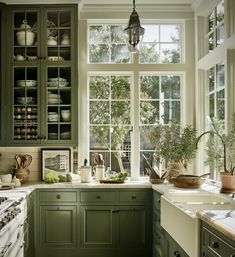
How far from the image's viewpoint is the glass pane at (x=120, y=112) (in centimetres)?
455

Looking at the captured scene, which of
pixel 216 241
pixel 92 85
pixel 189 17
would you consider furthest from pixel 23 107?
pixel 216 241

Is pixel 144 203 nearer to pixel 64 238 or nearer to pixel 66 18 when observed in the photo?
pixel 64 238

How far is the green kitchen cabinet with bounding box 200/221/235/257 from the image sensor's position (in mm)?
1673

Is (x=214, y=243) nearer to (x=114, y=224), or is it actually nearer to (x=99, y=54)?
(x=114, y=224)

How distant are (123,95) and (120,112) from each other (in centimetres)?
22

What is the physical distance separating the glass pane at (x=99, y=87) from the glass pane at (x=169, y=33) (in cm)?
90

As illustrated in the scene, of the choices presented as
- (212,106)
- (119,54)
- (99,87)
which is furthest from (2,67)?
(212,106)

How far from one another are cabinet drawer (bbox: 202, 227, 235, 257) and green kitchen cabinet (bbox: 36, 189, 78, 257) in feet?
7.07

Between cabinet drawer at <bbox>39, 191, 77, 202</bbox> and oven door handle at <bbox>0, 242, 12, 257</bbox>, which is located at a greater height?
cabinet drawer at <bbox>39, 191, 77, 202</bbox>

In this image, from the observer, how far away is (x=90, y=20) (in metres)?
4.50

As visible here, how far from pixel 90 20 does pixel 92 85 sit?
0.80 m

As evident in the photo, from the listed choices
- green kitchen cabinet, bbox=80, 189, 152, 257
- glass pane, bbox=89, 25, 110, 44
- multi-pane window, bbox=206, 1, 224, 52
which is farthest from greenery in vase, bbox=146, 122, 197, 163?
glass pane, bbox=89, 25, 110, 44

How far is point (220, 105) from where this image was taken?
373 cm

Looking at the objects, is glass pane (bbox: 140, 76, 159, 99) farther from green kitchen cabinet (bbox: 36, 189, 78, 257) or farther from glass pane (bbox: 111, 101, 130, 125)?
green kitchen cabinet (bbox: 36, 189, 78, 257)
